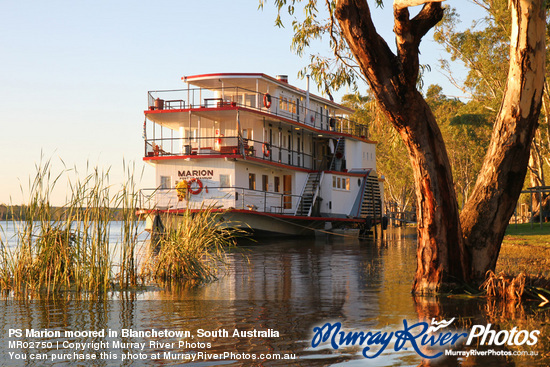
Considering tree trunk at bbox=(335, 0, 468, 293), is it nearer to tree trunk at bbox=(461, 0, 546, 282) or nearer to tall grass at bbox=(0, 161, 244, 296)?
tree trunk at bbox=(461, 0, 546, 282)

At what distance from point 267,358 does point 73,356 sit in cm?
158

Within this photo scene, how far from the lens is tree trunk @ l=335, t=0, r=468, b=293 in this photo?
7.42m

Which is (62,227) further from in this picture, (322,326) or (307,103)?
(307,103)

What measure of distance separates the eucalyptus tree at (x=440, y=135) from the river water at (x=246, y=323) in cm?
65

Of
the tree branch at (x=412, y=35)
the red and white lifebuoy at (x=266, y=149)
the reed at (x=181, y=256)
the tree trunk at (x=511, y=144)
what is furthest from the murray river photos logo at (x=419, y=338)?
the red and white lifebuoy at (x=266, y=149)

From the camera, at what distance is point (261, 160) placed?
2527cm

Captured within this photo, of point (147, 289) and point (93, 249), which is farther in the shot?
point (147, 289)

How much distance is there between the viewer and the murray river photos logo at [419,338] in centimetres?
543

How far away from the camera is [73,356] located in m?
5.13

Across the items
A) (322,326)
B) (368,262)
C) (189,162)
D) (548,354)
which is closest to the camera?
(548,354)

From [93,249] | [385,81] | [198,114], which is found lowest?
[93,249]

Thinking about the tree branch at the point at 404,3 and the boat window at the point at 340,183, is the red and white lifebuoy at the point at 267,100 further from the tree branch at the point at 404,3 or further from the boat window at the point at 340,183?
the tree branch at the point at 404,3

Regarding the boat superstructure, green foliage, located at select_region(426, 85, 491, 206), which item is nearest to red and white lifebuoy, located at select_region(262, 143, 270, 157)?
the boat superstructure

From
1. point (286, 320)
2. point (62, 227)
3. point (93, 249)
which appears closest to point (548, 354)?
point (286, 320)
